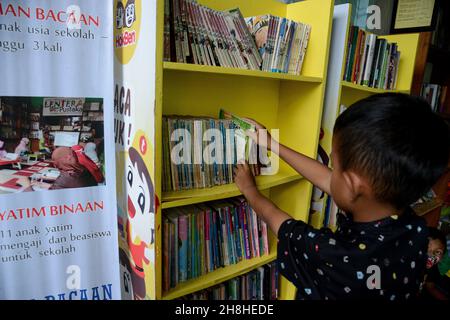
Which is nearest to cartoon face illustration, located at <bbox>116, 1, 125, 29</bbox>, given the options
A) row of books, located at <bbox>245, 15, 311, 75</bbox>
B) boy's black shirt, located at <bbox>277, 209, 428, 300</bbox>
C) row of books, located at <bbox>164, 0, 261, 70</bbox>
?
row of books, located at <bbox>164, 0, 261, 70</bbox>

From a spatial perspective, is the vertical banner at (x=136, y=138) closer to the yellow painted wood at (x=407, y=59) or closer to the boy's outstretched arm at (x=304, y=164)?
the boy's outstretched arm at (x=304, y=164)

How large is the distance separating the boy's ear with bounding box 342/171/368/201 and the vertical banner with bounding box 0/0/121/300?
783 millimetres

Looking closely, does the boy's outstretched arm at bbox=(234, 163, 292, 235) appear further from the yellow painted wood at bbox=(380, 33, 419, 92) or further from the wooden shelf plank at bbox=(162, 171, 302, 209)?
the yellow painted wood at bbox=(380, 33, 419, 92)

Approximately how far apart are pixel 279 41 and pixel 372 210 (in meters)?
0.73

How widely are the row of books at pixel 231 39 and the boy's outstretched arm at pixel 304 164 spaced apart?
25 cm

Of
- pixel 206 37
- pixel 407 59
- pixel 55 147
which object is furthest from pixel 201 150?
pixel 407 59

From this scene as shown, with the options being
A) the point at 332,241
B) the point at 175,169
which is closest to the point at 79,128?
the point at 175,169

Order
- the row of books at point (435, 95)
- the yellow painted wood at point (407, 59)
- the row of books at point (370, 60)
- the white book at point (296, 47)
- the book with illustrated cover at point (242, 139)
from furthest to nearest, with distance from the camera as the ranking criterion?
the row of books at point (435, 95) → the yellow painted wood at point (407, 59) → the row of books at point (370, 60) → the white book at point (296, 47) → the book with illustrated cover at point (242, 139)

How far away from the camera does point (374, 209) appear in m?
0.75

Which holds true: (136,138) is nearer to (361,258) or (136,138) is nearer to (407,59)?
(361,258)

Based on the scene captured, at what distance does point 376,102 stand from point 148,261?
82 centimetres

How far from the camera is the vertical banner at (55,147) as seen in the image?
0.87m

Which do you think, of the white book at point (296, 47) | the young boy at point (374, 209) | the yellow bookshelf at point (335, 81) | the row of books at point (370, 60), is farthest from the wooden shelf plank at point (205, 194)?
the row of books at point (370, 60)

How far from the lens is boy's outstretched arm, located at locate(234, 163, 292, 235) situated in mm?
913
